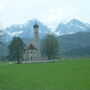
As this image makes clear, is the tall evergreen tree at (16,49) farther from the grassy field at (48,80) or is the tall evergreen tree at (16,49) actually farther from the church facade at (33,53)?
the grassy field at (48,80)

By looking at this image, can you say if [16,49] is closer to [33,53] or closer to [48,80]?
[33,53]

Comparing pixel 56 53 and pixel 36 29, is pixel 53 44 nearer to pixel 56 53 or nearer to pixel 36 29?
pixel 56 53

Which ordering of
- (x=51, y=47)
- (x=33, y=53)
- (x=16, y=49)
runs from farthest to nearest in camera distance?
(x=33, y=53) < (x=51, y=47) < (x=16, y=49)

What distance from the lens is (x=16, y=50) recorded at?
107m

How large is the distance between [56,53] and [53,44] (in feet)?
13.0

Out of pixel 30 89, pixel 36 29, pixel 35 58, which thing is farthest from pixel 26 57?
pixel 30 89

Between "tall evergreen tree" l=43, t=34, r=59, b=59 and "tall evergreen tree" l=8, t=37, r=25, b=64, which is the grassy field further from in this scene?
"tall evergreen tree" l=43, t=34, r=59, b=59

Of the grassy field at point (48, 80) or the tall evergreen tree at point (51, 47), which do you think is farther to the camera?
the tall evergreen tree at point (51, 47)

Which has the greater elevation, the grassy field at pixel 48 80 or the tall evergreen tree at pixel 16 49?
the tall evergreen tree at pixel 16 49

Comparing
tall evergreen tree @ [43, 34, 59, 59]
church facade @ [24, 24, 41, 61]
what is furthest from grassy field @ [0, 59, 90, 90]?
church facade @ [24, 24, 41, 61]

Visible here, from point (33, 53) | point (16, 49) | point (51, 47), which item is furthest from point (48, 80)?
point (33, 53)

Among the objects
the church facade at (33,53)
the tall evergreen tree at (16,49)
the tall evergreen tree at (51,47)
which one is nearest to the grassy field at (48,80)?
the tall evergreen tree at (16,49)

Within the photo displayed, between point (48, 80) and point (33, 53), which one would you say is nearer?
point (48, 80)

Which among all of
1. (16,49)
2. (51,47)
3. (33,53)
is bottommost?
(33,53)
